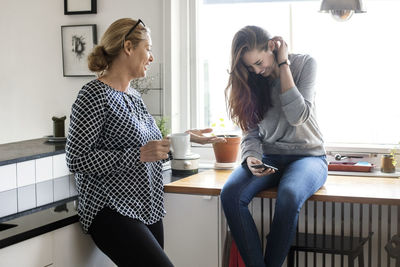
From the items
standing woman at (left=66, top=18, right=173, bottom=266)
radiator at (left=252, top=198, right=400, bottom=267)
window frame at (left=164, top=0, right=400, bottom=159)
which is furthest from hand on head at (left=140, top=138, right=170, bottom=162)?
window frame at (left=164, top=0, right=400, bottom=159)

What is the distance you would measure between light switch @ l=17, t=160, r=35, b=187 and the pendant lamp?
141cm

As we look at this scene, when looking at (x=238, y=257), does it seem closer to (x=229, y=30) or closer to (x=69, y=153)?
(x=69, y=153)

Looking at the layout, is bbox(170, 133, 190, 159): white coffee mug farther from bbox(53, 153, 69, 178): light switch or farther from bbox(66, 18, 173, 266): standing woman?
bbox(53, 153, 69, 178): light switch

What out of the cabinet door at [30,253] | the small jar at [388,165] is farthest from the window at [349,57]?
the cabinet door at [30,253]

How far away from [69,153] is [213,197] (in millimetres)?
806

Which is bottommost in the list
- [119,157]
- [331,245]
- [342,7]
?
[331,245]

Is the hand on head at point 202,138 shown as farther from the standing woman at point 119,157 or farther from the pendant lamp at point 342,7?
the pendant lamp at point 342,7

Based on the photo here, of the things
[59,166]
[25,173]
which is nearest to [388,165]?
[59,166]

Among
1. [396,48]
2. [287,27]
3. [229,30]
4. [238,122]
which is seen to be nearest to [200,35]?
[229,30]

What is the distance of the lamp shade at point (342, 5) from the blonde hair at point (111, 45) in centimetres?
85

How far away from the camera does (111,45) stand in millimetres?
2082

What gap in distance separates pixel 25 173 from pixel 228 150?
107 centimetres

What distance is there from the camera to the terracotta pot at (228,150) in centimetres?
296

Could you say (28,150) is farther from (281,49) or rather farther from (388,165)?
(388,165)
